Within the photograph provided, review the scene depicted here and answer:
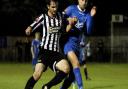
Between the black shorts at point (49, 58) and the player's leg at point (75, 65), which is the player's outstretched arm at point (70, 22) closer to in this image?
the black shorts at point (49, 58)

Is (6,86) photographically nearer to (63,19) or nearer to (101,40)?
(63,19)

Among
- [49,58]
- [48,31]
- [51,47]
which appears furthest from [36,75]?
[48,31]

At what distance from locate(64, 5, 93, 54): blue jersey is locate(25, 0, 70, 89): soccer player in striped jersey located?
1339mm

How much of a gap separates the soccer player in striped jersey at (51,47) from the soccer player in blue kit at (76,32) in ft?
4.32

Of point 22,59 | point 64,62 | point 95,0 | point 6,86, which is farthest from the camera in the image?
point 95,0

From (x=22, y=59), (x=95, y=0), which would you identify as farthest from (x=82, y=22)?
(x=95, y=0)

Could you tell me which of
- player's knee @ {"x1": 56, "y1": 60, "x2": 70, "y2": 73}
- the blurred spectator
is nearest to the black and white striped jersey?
player's knee @ {"x1": 56, "y1": 60, "x2": 70, "y2": 73}

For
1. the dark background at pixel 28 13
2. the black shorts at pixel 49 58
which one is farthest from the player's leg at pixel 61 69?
the dark background at pixel 28 13

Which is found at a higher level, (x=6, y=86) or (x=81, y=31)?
(x=81, y=31)

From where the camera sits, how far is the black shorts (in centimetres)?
1312

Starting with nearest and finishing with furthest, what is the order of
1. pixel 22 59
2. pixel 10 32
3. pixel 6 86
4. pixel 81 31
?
pixel 81 31
pixel 6 86
pixel 22 59
pixel 10 32

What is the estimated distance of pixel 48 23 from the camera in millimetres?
13242

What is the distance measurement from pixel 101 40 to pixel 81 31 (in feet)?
90.9

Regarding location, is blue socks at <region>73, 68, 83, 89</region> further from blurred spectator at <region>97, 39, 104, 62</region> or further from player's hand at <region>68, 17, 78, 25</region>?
blurred spectator at <region>97, 39, 104, 62</region>
